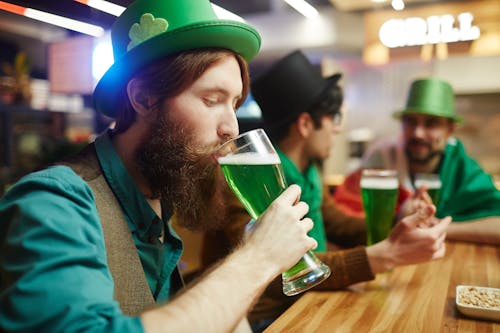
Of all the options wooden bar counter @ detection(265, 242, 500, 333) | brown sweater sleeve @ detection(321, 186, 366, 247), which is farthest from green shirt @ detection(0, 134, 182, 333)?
brown sweater sleeve @ detection(321, 186, 366, 247)

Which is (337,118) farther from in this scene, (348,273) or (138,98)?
(138,98)

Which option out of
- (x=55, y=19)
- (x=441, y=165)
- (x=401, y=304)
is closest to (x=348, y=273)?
(x=401, y=304)

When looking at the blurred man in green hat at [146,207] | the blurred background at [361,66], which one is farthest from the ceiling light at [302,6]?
the blurred background at [361,66]

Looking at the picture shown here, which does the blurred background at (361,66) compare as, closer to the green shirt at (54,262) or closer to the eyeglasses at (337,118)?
the eyeglasses at (337,118)

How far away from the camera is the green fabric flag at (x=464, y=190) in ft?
6.54

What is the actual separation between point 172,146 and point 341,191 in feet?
6.32

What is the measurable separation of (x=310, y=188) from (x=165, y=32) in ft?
3.88

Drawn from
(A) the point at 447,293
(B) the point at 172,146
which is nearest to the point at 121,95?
(B) the point at 172,146

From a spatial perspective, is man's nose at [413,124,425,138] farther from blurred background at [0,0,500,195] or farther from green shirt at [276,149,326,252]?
blurred background at [0,0,500,195]

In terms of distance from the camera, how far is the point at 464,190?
2.12 metres

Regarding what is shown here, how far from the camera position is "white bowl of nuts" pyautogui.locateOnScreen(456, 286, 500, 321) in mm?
1062

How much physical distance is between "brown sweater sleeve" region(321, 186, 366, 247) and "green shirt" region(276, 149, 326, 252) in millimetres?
187

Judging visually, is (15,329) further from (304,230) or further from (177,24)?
(177,24)

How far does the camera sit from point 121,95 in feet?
3.95
